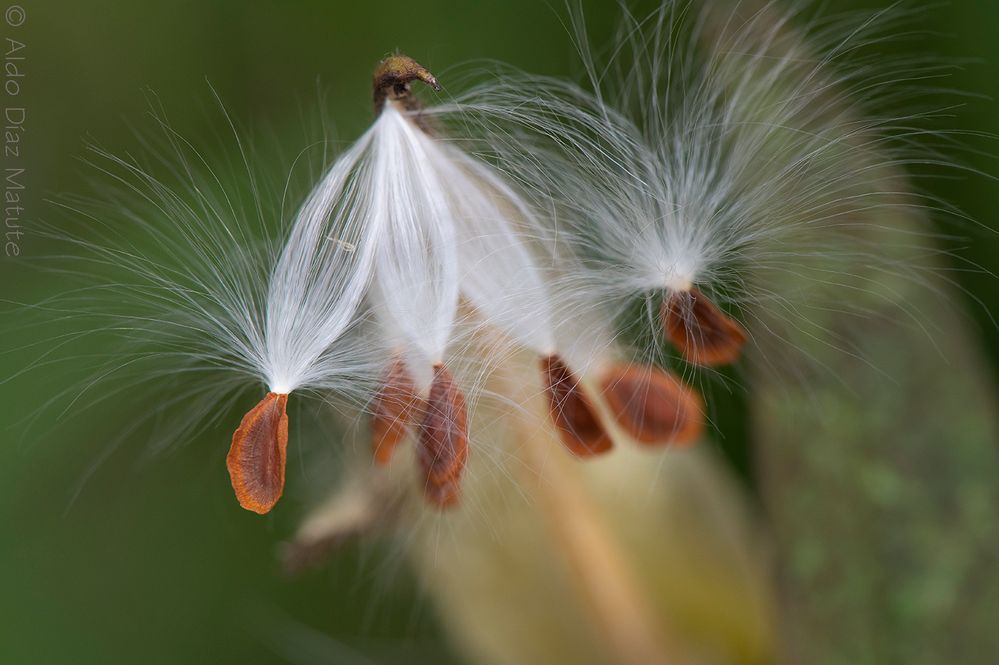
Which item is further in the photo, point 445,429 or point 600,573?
point 600,573

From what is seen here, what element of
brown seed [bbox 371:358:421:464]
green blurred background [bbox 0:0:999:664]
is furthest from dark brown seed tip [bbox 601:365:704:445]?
green blurred background [bbox 0:0:999:664]

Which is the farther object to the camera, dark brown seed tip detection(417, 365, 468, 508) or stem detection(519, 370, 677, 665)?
stem detection(519, 370, 677, 665)

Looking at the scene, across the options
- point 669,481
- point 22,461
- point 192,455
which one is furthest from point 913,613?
point 22,461

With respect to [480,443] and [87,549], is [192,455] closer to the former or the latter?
[87,549]

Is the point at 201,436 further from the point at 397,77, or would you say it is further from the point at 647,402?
the point at 397,77

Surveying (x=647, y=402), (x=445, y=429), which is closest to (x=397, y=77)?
(x=445, y=429)

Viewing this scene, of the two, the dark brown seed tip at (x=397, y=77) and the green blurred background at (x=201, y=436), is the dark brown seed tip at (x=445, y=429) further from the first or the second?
the green blurred background at (x=201, y=436)

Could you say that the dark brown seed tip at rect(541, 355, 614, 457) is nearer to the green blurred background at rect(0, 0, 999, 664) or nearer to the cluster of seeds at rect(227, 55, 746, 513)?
the cluster of seeds at rect(227, 55, 746, 513)
